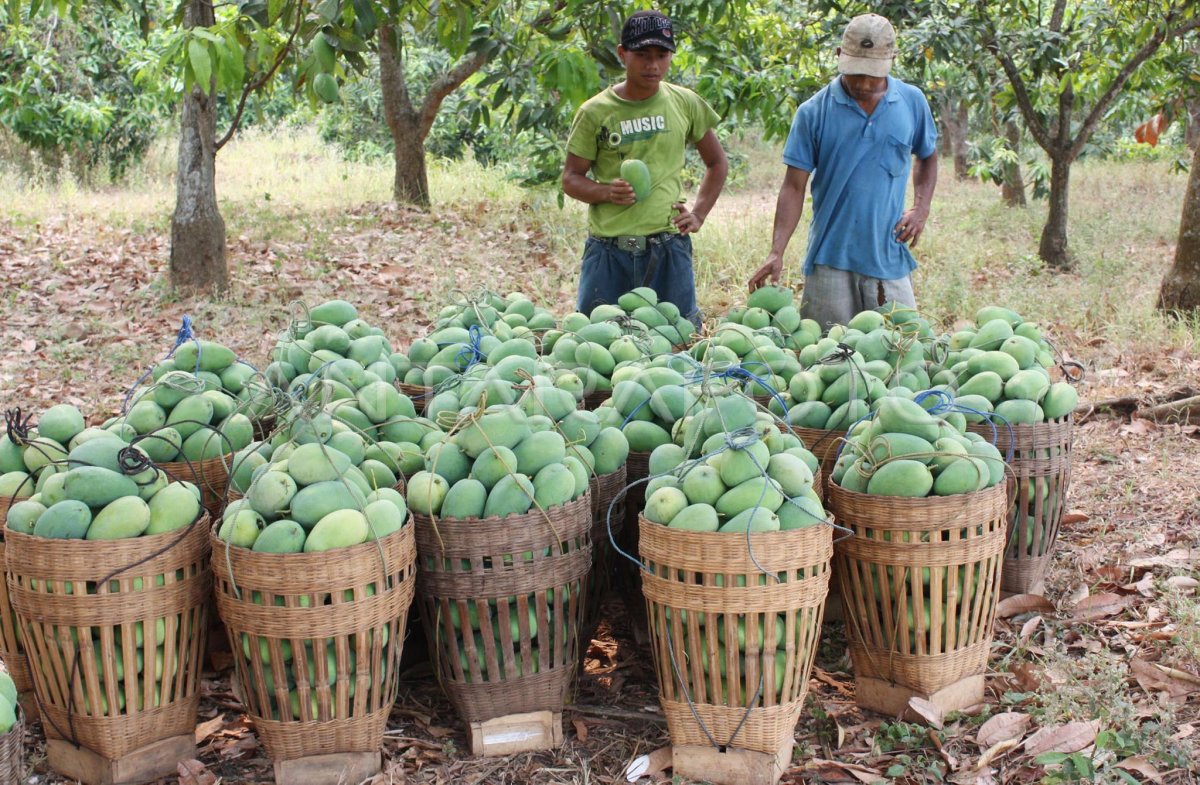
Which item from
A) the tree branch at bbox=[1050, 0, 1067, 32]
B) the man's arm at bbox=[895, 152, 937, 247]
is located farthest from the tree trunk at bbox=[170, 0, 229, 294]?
the tree branch at bbox=[1050, 0, 1067, 32]

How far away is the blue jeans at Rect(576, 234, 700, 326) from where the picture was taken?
15.0 feet

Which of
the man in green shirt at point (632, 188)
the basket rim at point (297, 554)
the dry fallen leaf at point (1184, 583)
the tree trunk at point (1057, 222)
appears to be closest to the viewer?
the basket rim at point (297, 554)

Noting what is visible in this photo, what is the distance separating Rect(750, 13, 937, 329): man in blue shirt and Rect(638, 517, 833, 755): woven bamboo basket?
1.98 metres

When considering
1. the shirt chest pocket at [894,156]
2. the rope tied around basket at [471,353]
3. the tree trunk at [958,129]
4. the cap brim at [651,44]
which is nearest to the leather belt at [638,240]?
the cap brim at [651,44]

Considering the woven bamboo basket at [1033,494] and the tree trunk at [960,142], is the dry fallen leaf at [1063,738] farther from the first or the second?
the tree trunk at [960,142]

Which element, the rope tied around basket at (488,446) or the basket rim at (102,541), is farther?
the rope tied around basket at (488,446)

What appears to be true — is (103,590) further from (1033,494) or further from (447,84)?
(447,84)

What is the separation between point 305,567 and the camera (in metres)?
2.17

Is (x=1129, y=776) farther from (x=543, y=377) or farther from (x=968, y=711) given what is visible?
(x=543, y=377)

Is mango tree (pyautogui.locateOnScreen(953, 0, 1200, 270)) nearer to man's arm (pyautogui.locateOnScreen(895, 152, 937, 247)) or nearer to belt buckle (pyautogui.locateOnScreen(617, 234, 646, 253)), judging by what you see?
man's arm (pyautogui.locateOnScreen(895, 152, 937, 247))

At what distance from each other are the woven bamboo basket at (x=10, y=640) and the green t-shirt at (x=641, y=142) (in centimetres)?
267

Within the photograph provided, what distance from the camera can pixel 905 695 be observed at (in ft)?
8.70

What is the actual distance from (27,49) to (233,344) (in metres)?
6.03

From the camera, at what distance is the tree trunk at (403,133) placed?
918 centimetres
